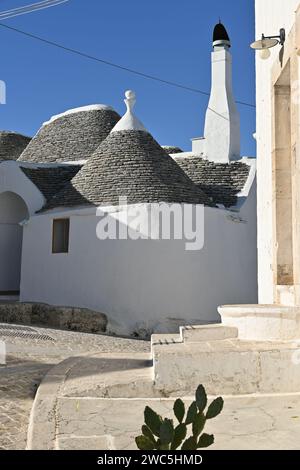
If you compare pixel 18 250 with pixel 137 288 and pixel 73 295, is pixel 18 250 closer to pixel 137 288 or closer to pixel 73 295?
pixel 73 295

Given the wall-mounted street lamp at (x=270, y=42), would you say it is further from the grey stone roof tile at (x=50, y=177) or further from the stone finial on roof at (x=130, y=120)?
the grey stone roof tile at (x=50, y=177)

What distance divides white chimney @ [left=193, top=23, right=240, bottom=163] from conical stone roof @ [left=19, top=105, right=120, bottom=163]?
4016 millimetres

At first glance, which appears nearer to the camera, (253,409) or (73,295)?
(253,409)

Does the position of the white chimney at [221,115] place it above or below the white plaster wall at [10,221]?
above

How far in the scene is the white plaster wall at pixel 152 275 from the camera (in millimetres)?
12859

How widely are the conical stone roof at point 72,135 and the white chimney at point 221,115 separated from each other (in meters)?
4.02

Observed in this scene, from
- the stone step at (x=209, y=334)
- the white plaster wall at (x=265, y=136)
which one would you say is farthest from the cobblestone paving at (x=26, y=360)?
the white plaster wall at (x=265, y=136)

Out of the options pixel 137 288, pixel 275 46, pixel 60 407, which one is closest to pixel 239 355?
pixel 60 407

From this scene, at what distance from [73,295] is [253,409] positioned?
10001 mm

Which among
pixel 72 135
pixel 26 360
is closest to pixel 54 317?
pixel 26 360

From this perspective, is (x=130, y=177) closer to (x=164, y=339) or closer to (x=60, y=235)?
(x=60, y=235)

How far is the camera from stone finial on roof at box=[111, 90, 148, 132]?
15.3 metres

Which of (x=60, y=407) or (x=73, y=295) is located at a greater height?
(x=73, y=295)
